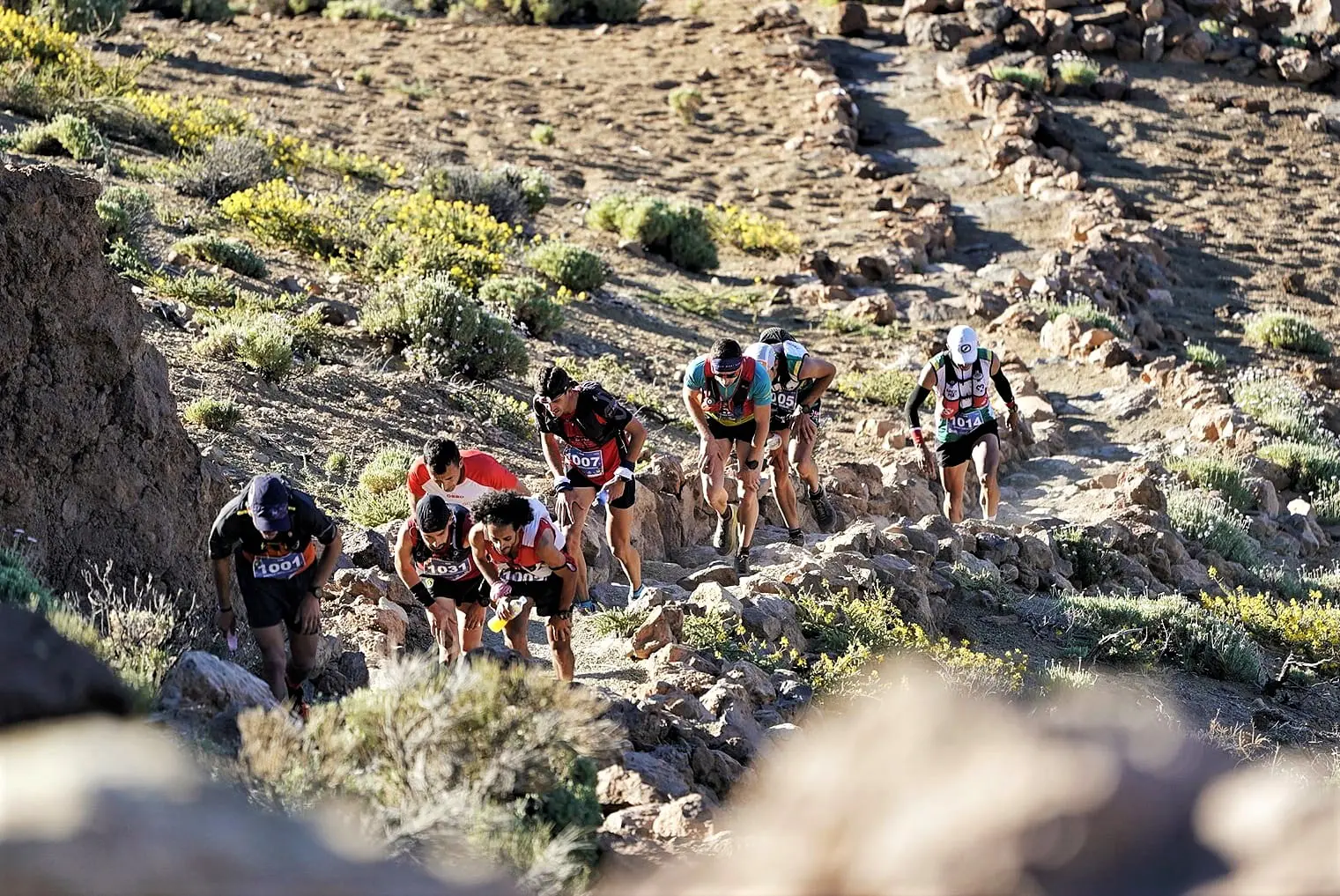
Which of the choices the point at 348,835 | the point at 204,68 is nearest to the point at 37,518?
the point at 348,835

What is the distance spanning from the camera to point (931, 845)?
2830mm

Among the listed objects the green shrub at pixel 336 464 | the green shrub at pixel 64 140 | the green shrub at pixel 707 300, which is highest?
the green shrub at pixel 64 140

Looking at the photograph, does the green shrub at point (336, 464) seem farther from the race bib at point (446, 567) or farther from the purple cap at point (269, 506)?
the purple cap at point (269, 506)

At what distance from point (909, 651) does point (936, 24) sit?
25098 mm

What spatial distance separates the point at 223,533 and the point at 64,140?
12.1 m

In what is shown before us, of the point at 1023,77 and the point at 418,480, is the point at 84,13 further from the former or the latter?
the point at 418,480

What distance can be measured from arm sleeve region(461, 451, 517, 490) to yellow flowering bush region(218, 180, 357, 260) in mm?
9449

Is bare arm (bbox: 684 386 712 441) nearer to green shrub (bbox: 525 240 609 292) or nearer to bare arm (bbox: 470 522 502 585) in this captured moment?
bare arm (bbox: 470 522 502 585)

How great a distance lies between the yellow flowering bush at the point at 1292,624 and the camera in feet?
35.0

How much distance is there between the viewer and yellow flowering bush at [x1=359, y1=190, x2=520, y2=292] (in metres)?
16.6

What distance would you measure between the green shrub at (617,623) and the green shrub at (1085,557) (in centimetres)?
417

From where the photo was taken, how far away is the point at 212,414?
36.5 feet

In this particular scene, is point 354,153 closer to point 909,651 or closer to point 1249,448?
point 1249,448

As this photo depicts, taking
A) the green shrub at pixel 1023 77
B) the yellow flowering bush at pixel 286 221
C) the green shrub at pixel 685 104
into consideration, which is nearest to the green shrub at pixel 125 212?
the yellow flowering bush at pixel 286 221
